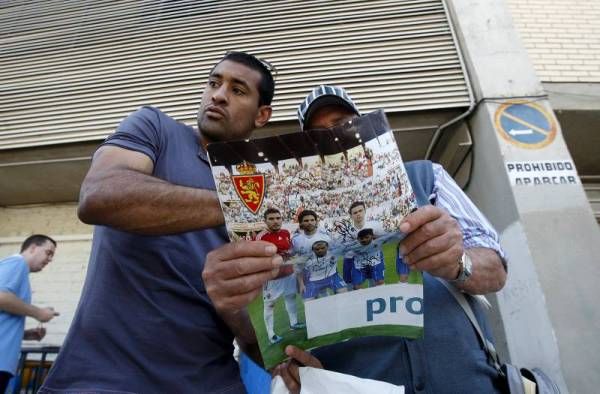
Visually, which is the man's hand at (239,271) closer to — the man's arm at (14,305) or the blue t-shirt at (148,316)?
the blue t-shirt at (148,316)

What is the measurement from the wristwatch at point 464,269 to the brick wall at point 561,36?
409 cm

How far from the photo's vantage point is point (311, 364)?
4.05 ft

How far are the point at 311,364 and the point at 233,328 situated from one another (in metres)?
0.39

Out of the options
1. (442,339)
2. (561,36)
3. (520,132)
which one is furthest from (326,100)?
(561,36)

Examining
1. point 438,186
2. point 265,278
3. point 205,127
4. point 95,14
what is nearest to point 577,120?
point 438,186

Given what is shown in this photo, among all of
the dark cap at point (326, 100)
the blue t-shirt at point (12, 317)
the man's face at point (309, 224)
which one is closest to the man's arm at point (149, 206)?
the man's face at point (309, 224)

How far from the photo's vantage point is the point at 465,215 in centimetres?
144

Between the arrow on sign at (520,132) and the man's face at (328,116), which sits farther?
the arrow on sign at (520,132)

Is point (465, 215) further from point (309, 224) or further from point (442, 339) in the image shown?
point (309, 224)

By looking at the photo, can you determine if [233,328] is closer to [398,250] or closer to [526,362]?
[398,250]

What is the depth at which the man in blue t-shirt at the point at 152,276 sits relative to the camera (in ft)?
3.44

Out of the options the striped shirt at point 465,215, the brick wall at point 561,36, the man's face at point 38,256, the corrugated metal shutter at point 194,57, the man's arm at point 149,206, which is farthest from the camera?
the brick wall at point 561,36

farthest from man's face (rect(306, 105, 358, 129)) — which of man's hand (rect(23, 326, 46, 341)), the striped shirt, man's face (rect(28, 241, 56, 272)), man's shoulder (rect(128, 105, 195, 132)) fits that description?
man's hand (rect(23, 326, 46, 341))

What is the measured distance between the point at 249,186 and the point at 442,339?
863 mm
